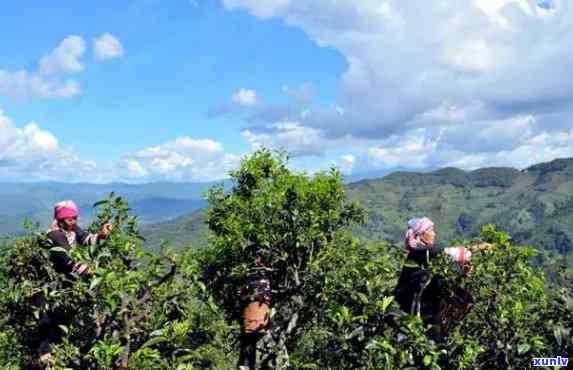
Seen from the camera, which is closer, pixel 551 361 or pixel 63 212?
pixel 551 361

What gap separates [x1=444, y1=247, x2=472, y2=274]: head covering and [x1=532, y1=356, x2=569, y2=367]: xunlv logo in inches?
52.7

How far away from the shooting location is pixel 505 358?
7.21m

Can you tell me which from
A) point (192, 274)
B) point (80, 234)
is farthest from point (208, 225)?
point (192, 274)

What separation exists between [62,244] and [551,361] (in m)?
6.77

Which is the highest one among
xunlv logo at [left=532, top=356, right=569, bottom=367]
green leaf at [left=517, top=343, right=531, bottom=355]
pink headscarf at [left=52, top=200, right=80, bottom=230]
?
pink headscarf at [left=52, top=200, right=80, bottom=230]

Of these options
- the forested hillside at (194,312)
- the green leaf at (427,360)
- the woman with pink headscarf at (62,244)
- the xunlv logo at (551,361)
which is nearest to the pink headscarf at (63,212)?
the woman with pink headscarf at (62,244)

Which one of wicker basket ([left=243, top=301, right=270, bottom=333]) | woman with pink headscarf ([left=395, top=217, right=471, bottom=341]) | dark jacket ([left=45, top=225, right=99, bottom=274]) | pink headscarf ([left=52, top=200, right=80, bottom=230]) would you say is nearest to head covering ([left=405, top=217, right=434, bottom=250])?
woman with pink headscarf ([left=395, top=217, right=471, bottom=341])

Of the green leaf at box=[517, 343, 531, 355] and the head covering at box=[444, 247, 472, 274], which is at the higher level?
the head covering at box=[444, 247, 472, 274]

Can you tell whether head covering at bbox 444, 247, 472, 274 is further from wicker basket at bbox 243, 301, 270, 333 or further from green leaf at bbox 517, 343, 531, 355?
wicker basket at bbox 243, 301, 270, 333

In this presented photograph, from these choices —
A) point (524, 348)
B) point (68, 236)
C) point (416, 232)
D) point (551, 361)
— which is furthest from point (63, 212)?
point (551, 361)

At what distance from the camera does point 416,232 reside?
8.80 meters

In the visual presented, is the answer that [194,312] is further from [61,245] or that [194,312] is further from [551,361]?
[551,361]

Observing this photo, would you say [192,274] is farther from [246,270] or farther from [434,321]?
[246,270]

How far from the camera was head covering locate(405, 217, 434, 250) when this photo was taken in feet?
28.5
